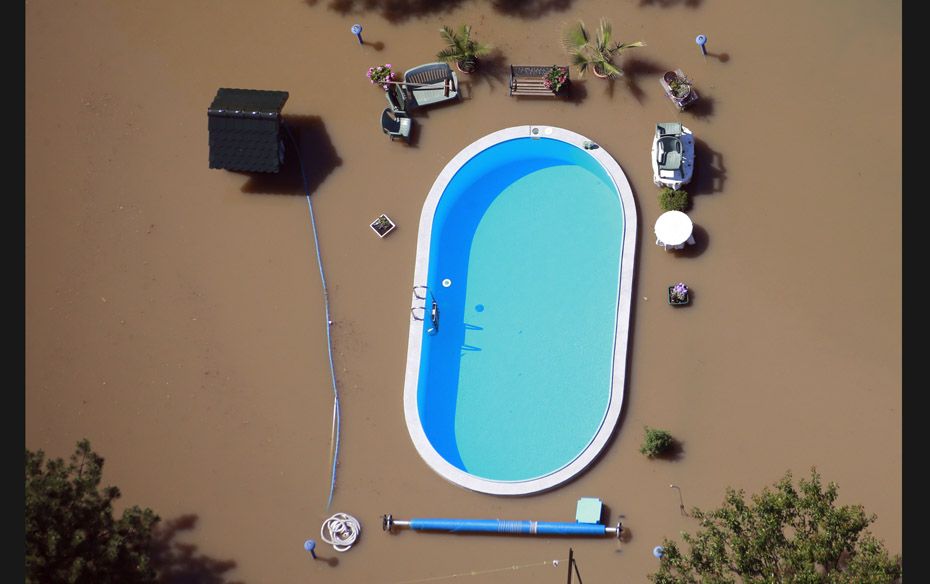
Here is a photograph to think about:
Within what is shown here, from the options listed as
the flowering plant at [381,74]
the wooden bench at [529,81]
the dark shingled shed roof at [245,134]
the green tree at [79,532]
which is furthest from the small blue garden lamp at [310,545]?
the wooden bench at [529,81]

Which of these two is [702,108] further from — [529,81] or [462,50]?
[462,50]

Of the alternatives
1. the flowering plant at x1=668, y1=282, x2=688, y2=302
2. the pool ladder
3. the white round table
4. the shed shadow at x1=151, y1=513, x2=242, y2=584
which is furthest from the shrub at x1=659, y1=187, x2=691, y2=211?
the shed shadow at x1=151, y1=513, x2=242, y2=584

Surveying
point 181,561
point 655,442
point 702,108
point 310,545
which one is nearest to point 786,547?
point 655,442

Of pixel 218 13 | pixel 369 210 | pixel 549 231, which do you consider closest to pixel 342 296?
pixel 369 210

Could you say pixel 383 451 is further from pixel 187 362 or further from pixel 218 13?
pixel 218 13

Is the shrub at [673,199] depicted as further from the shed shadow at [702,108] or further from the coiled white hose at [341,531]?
the coiled white hose at [341,531]

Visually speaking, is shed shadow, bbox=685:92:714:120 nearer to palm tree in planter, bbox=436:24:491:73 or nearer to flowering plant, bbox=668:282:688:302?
flowering plant, bbox=668:282:688:302
